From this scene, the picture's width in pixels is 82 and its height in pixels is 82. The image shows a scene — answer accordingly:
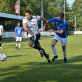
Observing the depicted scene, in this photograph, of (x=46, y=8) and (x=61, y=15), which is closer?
(x=61, y=15)

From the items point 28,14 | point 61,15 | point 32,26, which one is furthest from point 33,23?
point 61,15

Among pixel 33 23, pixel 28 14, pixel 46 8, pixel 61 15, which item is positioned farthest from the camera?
pixel 46 8

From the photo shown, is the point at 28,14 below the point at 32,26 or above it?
above

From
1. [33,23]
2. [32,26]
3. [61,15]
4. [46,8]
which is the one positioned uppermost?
[46,8]

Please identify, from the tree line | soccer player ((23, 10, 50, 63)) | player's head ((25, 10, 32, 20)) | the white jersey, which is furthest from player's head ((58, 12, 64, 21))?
the tree line

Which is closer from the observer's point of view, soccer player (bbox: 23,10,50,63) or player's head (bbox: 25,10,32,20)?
player's head (bbox: 25,10,32,20)

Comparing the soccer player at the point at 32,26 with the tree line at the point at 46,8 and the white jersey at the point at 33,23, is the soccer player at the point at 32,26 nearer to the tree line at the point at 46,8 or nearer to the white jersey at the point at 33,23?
the white jersey at the point at 33,23

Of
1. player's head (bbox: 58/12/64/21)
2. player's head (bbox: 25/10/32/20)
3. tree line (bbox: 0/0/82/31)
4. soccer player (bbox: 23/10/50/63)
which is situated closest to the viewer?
player's head (bbox: 25/10/32/20)

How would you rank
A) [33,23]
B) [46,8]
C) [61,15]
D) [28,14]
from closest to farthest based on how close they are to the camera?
[28,14]
[33,23]
[61,15]
[46,8]

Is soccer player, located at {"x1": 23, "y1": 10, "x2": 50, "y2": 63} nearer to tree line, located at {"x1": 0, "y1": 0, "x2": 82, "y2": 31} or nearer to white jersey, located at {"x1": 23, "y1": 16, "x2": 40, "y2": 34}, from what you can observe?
white jersey, located at {"x1": 23, "y1": 16, "x2": 40, "y2": 34}

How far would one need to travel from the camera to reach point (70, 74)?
567 centimetres

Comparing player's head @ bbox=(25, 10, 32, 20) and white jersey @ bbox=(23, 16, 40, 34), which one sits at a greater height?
player's head @ bbox=(25, 10, 32, 20)

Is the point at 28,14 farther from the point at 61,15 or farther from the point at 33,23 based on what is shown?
the point at 61,15

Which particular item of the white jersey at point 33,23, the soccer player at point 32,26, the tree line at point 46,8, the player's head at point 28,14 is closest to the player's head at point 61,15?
the soccer player at point 32,26
